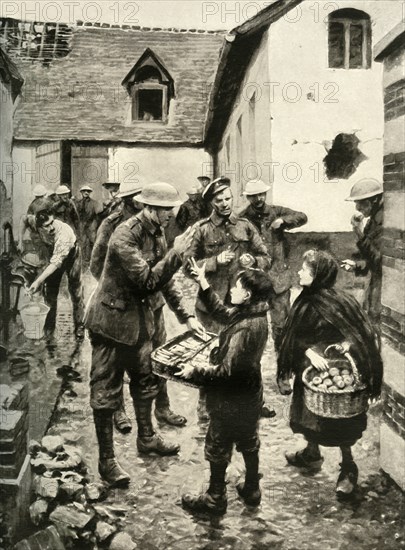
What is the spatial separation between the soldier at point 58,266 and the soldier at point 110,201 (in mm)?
209

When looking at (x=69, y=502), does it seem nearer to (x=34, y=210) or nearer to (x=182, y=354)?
(x=182, y=354)

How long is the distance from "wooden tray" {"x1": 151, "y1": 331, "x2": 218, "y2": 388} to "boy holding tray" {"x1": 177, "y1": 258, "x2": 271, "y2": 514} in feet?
0.12

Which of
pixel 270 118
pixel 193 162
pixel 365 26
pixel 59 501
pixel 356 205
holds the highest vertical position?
pixel 365 26

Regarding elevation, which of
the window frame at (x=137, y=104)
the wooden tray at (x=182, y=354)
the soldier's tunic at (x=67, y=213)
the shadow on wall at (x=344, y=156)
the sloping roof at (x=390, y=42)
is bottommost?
the wooden tray at (x=182, y=354)

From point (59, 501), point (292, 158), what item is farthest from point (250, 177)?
point (59, 501)

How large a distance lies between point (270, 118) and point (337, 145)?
0.40 metres

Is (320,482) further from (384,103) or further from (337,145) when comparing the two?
(384,103)

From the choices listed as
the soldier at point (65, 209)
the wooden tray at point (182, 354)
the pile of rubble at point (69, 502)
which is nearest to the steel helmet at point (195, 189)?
the soldier at point (65, 209)

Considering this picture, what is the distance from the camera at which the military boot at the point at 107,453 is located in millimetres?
Result: 3896

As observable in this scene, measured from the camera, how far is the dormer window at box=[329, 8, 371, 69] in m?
3.88

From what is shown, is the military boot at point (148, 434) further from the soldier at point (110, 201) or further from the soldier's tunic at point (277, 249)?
the soldier at point (110, 201)

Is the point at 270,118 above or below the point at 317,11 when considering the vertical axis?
below

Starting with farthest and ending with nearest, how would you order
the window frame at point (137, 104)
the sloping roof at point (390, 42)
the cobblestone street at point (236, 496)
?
1. the window frame at point (137, 104)
2. the cobblestone street at point (236, 496)
3. the sloping roof at point (390, 42)

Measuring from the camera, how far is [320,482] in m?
3.92
